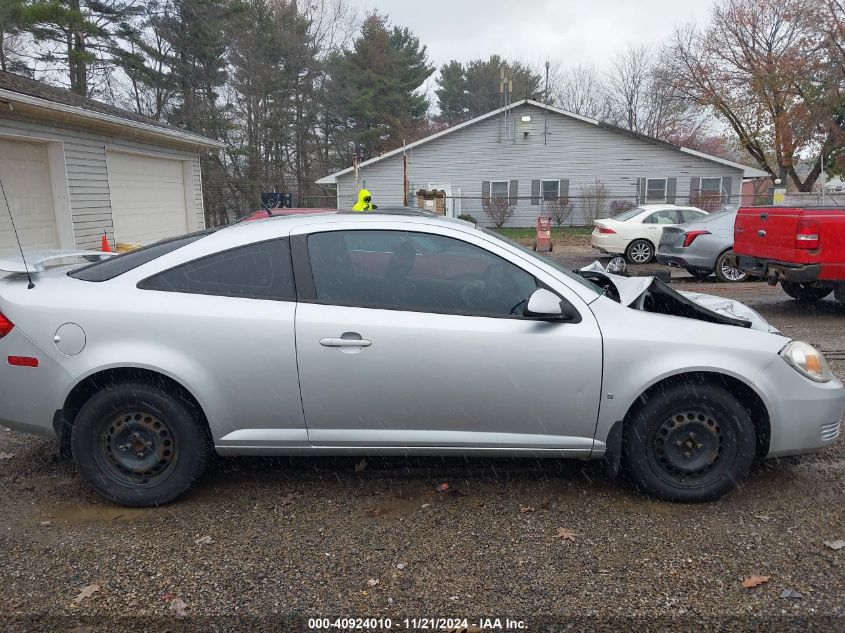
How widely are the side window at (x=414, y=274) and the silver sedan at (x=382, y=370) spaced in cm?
1

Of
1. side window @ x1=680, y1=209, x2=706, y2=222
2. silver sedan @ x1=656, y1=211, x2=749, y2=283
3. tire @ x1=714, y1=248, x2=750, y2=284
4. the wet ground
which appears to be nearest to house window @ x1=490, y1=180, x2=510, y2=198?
side window @ x1=680, y1=209, x2=706, y2=222

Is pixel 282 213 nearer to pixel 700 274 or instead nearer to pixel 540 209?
pixel 700 274

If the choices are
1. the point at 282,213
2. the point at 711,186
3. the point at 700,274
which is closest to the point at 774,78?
the point at 711,186

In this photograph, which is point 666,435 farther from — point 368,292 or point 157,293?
point 157,293

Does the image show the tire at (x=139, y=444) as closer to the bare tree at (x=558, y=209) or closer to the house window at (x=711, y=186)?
the bare tree at (x=558, y=209)

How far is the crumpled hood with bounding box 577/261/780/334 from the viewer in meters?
3.67

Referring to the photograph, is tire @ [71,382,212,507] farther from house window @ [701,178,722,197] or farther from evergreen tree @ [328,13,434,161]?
evergreen tree @ [328,13,434,161]

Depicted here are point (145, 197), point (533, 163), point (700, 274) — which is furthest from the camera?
point (533, 163)

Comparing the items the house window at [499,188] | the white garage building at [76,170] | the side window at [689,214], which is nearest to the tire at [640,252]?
the side window at [689,214]

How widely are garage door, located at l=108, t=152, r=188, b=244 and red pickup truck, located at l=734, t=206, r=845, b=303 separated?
11.1 metres

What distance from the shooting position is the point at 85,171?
1150 cm

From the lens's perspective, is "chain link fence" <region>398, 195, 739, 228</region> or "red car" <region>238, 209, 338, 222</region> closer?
"red car" <region>238, 209, 338, 222</region>

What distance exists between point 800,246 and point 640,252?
7.90 meters

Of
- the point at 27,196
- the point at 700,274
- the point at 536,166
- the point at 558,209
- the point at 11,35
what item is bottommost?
the point at 700,274
